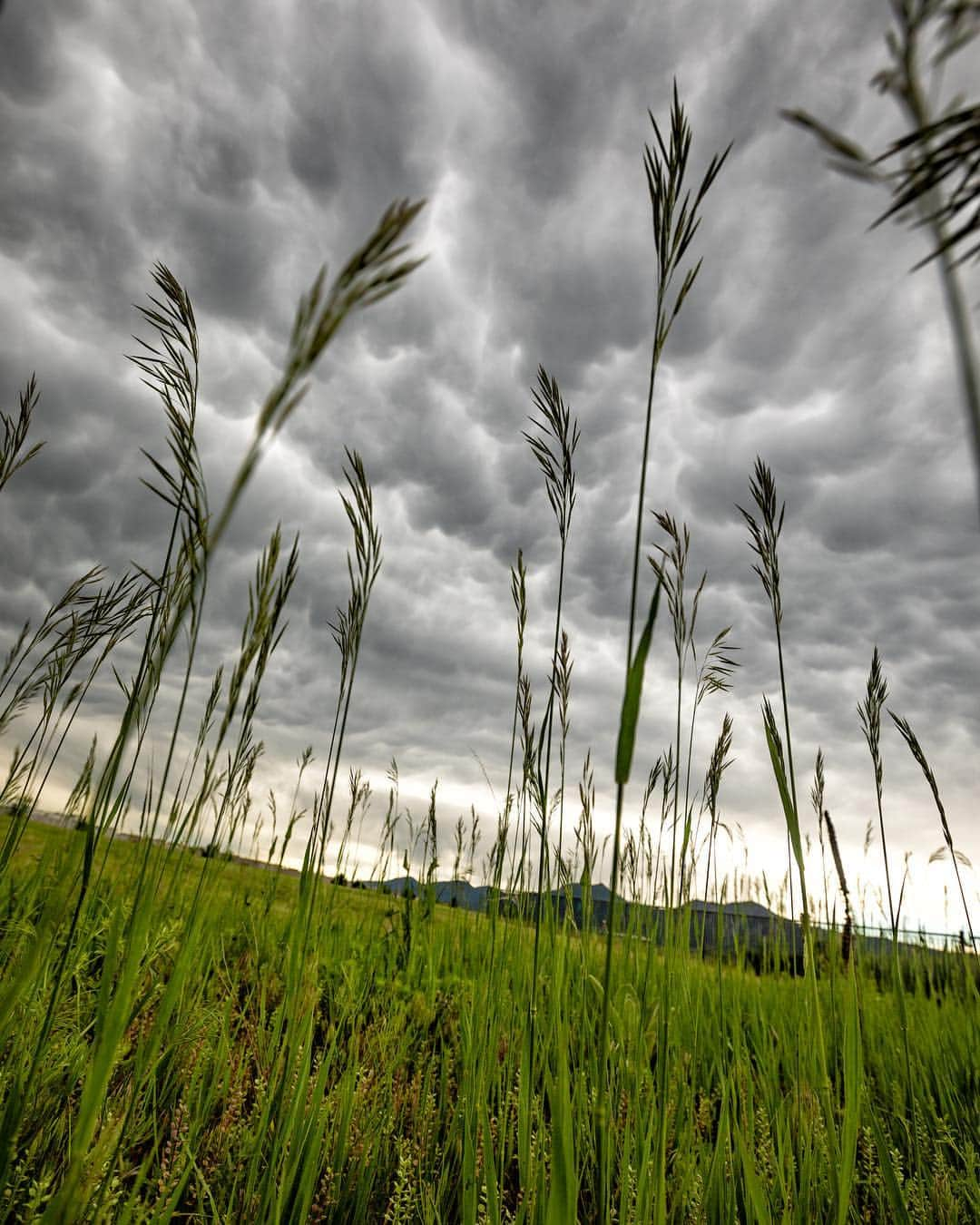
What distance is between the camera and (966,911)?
256cm

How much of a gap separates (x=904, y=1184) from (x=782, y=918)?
2.58 meters

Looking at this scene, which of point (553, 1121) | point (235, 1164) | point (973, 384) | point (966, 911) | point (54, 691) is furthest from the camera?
point (966, 911)

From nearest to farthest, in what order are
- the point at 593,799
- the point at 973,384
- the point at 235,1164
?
the point at 973,384 < the point at 235,1164 < the point at 593,799

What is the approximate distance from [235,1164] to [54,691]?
4.90 ft

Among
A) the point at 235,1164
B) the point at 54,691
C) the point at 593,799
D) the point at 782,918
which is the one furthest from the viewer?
the point at 782,918

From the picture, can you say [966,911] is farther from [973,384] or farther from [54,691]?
[54,691]

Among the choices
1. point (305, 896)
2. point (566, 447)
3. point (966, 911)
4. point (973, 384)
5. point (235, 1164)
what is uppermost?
point (566, 447)

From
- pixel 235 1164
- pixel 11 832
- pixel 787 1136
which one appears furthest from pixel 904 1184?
pixel 11 832

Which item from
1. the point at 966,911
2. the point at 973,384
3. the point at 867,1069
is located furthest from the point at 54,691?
the point at 867,1069

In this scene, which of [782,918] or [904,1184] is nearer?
[904,1184]

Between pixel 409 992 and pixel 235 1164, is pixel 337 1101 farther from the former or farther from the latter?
pixel 409 992

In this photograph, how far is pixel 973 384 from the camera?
532 mm

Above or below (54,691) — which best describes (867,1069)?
below

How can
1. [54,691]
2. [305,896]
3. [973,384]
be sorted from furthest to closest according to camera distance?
[54,691], [305,896], [973,384]
